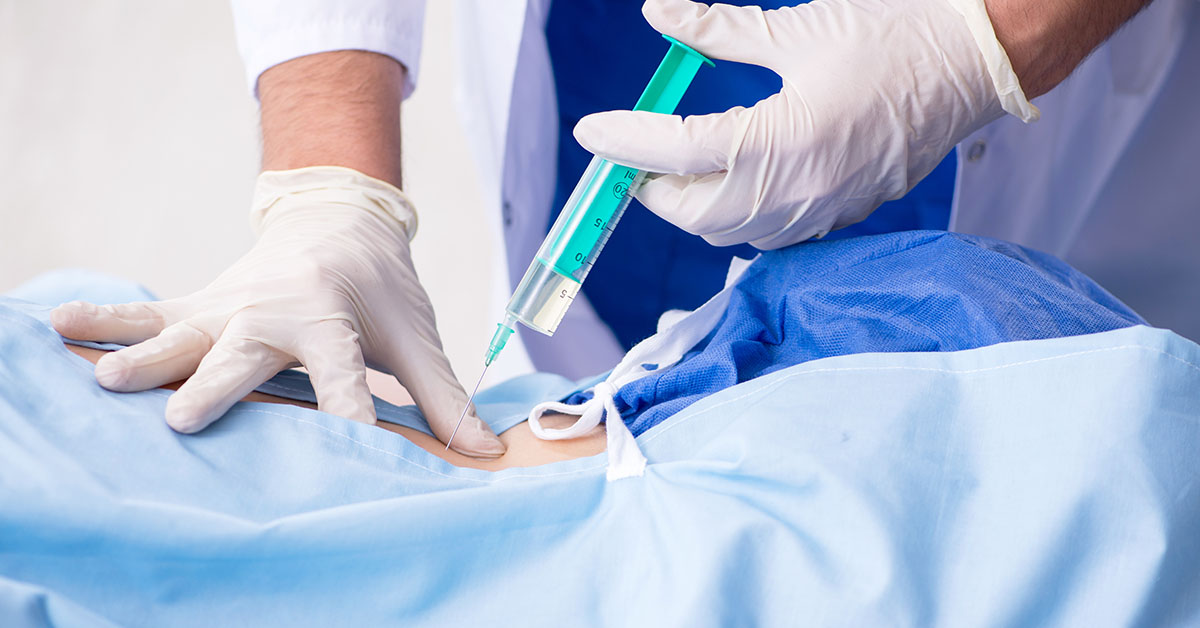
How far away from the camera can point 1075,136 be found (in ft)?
3.97

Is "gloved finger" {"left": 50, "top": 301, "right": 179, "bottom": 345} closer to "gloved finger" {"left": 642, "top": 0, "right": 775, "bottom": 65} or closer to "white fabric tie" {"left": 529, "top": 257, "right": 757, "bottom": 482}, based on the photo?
"white fabric tie" {"left": 529, "top": 257, "right": 757, "bottom": 482}

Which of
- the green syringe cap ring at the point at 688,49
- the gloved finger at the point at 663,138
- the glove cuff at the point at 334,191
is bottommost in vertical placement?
the glove cuff at the point at 334,191

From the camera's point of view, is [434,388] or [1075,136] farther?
[1075,136]

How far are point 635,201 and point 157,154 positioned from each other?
174cm

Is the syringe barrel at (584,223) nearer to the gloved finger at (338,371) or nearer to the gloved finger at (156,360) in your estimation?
the gloved finger at (338,371)

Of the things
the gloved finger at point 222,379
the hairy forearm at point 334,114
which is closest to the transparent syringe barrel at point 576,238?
the gloved finger at point 222,379

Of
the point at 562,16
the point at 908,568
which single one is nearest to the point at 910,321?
the point at 908,568

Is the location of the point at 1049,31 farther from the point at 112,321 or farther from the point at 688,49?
the point at 112,321

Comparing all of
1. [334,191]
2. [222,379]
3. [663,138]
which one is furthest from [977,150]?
[222,379]

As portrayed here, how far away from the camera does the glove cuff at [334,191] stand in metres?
1.04

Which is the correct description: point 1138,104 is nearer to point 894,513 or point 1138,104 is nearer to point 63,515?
point 894,513

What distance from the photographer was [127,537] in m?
0.58

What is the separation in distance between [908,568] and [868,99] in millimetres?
446

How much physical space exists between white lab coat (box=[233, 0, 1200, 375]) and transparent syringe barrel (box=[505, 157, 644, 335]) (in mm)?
488
